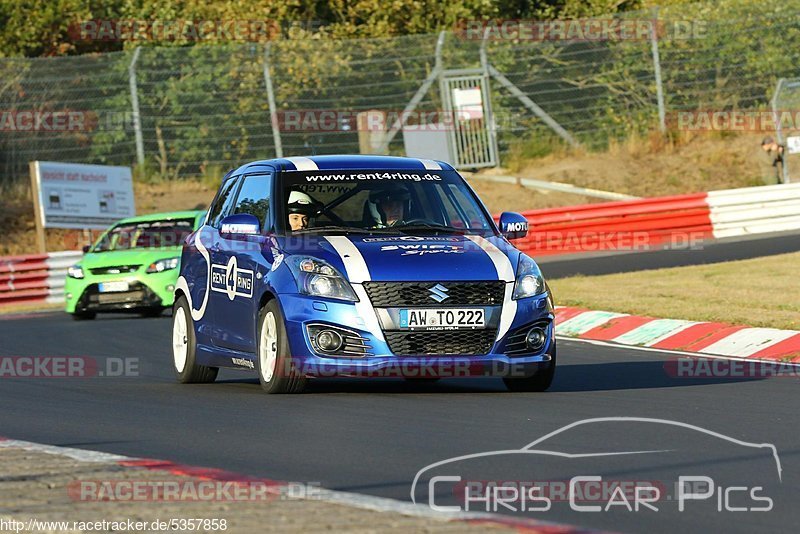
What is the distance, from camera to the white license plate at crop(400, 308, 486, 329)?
10805 mm

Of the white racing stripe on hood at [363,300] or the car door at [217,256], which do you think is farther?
the car door at [217,256]

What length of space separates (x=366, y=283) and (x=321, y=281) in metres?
0.31

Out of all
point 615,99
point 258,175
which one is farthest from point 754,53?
point 258,175

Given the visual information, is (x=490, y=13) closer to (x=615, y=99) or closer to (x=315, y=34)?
(x=315, y=34)

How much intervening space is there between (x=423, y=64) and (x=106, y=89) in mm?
6188

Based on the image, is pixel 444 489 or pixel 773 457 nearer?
pixel 444 489

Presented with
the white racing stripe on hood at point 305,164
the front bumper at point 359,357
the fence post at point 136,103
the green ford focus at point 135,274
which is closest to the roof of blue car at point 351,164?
the white racing stripe on hood at point 305,164

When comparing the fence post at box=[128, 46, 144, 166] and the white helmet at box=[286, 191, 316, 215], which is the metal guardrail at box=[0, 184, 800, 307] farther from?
the white helmet at box=[286, 191, 316, 215]

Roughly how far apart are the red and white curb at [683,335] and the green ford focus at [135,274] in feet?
20.3

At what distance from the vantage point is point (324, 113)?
32.6 meters

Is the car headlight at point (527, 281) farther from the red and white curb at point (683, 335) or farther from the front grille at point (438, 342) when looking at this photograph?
the red and white curb at point (683, 335)

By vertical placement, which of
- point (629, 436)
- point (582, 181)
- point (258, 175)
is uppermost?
point (258, 175)

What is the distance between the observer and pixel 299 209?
1190 centimetres

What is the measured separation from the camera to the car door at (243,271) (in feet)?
38.1
